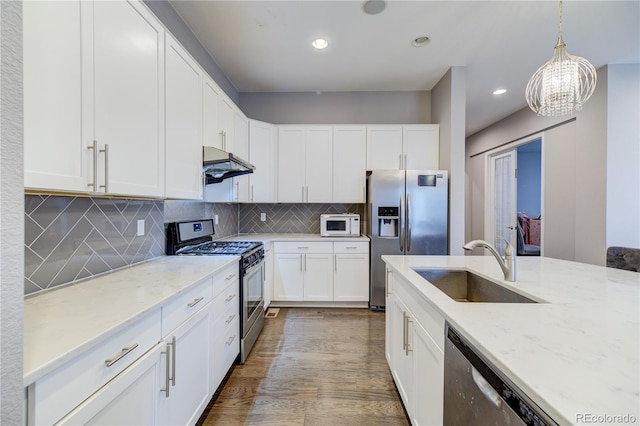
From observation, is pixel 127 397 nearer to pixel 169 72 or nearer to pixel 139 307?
pixel 139 307

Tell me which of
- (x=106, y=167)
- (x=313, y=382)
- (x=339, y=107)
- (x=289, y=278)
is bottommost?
(x=313, y=382)

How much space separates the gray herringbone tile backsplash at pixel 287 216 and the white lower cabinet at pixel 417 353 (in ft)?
6.95

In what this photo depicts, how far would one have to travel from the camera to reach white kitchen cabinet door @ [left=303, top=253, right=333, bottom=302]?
10.5ft

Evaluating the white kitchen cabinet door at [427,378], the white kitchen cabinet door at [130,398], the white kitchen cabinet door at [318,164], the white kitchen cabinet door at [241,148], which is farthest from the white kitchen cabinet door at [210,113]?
the white kitchen cabinet door at [427,378]

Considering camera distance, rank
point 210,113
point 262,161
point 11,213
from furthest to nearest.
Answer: point 262,161 < point 210,113 < point 11,213

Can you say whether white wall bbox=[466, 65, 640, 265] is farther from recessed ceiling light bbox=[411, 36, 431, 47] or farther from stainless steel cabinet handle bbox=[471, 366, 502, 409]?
stainless steel cabinet handle bbox=[471, 366, 502, 409]

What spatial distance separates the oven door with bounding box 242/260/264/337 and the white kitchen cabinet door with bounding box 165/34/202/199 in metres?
0.80

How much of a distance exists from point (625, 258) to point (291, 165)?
3.21 m

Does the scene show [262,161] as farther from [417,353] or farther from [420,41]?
[417,353]

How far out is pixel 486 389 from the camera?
732 mm

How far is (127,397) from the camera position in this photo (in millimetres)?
903

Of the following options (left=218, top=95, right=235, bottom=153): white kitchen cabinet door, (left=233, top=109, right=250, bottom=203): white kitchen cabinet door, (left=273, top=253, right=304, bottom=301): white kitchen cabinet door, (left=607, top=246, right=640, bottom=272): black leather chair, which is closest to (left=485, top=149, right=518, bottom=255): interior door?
(left=607, top=246, right=640, bottom=272): black leather chair

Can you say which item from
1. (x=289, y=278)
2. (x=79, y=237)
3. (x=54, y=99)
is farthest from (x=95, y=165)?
(x=289, y=278)

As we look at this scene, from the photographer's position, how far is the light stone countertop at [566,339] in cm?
50
